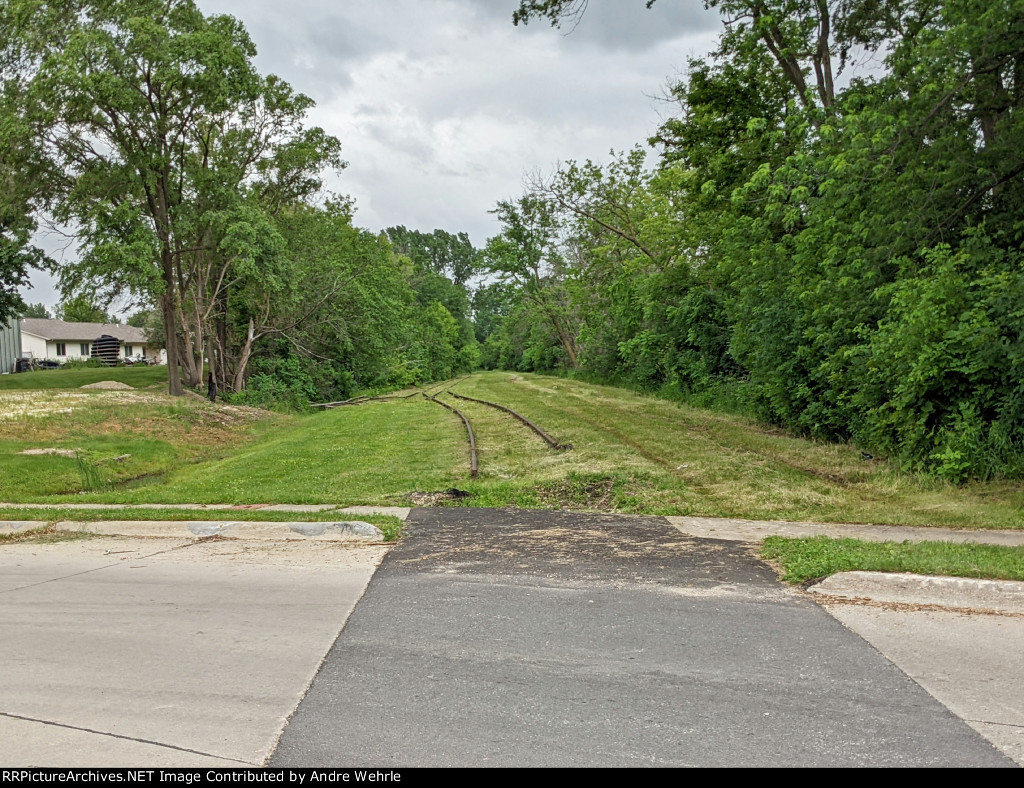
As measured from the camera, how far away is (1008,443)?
10430mm

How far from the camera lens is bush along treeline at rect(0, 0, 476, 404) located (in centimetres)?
2812

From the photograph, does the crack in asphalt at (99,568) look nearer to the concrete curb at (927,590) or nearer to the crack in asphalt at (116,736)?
the crack in asphalt at (116,736)

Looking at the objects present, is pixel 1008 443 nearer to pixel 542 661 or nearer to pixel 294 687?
pixel 542 661

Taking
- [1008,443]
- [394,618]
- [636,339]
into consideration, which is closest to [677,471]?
[1008,443]

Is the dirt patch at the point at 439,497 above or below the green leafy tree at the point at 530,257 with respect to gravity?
below

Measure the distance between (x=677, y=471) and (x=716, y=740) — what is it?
9.23 metres

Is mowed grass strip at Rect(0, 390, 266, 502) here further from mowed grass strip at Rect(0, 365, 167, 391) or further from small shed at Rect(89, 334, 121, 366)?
small shed at Rect(89, 334, 121, 366)

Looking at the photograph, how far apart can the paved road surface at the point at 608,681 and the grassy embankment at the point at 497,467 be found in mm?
3921

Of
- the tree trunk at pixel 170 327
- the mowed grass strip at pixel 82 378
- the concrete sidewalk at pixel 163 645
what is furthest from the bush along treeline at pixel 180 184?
the concrete sidewalk at pixel 163 645

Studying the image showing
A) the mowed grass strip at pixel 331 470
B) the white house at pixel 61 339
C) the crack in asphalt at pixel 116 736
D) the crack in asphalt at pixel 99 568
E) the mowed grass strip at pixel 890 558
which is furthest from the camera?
the white house at pixel 61 339

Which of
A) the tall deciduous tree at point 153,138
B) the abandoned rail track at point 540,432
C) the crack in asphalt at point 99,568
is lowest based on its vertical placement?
the crack in asphalt at point 99,568

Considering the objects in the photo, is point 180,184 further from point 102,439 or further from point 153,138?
point 102,439

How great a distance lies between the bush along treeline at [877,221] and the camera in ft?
35.5

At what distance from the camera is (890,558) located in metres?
6.53
